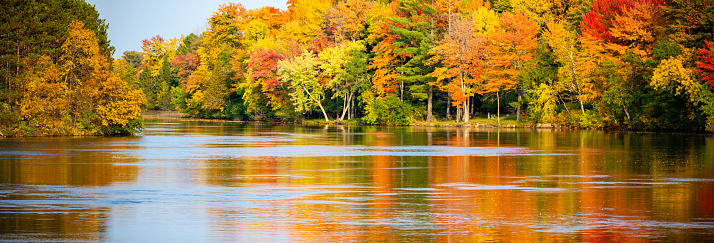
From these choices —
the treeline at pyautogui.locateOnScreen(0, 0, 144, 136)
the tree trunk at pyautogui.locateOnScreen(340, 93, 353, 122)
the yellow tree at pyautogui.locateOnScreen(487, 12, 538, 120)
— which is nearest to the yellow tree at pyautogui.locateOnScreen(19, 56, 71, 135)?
the treeline at pyautogui.locateOnScreen(0, 0, 144, 136)

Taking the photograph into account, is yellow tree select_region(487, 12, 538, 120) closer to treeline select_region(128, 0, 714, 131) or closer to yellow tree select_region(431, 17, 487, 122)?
treeline select_region(128, 0, 714, 131)

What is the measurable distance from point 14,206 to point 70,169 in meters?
8.09

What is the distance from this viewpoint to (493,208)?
1411 cm

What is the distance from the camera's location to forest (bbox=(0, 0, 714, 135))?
4300 centimetres

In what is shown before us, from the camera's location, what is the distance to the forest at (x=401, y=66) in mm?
43000

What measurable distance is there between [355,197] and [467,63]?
50.5m

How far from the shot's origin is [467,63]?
64.9 metres

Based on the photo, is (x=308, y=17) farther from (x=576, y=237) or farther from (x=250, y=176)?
(x=576, y=237)

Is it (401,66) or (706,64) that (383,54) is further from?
(706,64)

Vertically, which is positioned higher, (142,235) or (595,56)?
(595,56)

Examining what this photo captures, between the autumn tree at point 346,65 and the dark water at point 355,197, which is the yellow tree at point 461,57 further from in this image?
the dark water at point 355,197

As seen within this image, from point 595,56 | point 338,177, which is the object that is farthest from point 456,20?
point 338,177

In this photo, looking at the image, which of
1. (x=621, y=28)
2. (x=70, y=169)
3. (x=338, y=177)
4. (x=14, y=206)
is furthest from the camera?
(x=621, y=28)

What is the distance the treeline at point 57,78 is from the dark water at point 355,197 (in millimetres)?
13905
